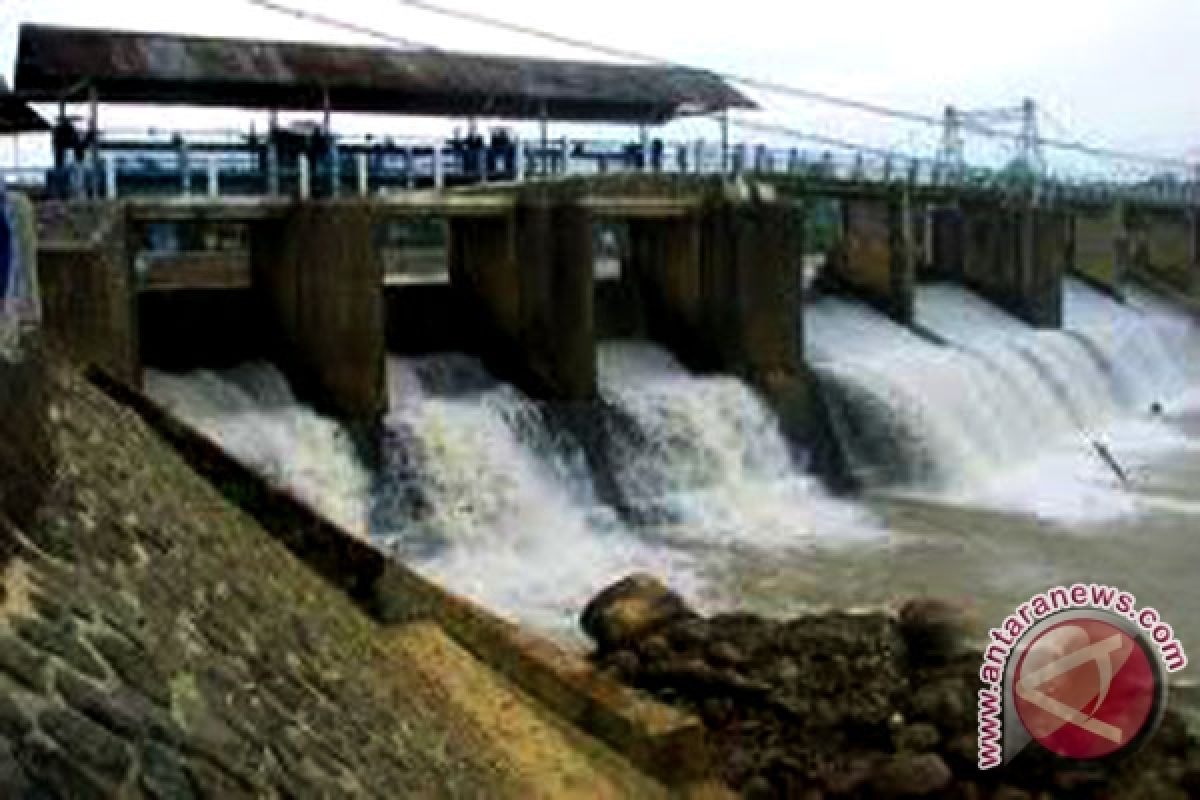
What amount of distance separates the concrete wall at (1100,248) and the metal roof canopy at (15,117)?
28.0 m

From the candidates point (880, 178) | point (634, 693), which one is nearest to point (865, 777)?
point (634, 693)

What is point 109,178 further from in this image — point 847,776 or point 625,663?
point 847,776

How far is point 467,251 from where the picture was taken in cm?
1938

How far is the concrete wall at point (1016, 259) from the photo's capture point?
103 ft

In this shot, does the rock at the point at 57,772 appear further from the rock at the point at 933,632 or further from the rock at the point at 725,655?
the rock at the point at 933,632

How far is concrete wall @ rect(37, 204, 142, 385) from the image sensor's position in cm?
1282

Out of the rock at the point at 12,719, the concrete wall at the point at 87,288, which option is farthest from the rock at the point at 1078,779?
the concrete wall at the point at 87,288

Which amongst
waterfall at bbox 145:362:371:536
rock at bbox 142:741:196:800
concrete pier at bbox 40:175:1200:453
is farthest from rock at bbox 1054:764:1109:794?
concrete pier at bbox 40:175:1200:453

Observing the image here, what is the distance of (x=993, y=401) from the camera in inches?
933

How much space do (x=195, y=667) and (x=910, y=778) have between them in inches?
204

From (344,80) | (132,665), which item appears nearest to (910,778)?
(132,665)

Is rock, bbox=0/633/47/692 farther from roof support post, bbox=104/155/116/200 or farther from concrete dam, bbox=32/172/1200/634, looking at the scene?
roof support post, bbox=104/155/116/200

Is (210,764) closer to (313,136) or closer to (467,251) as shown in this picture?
(467,251)

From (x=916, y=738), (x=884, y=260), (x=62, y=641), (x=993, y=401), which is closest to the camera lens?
(x=62, y=641)
